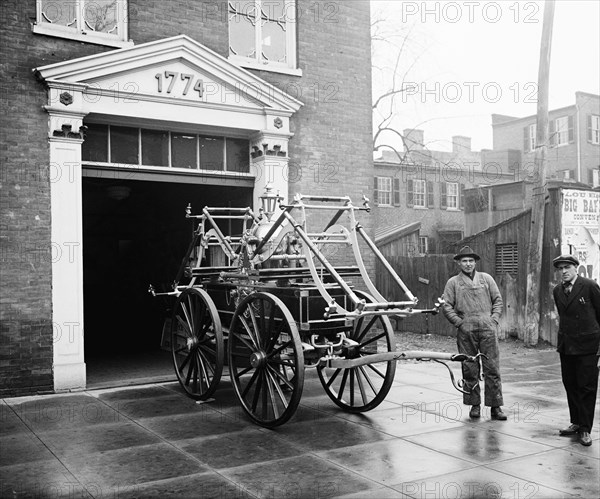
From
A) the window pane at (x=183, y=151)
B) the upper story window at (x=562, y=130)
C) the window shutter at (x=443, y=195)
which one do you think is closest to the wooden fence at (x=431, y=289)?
the window pane at (x=183, y=151)

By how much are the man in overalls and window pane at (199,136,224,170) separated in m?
4.40

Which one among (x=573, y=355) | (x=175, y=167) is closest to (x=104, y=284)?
(x=175, y=167)

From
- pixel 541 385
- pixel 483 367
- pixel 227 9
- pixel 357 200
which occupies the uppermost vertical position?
pixel 227 9

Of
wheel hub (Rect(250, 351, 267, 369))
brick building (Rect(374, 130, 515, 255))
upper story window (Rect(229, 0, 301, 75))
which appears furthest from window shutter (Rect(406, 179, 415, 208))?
wheel hub (Rect(250, 351, 267, 369))

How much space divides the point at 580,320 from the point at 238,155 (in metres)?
6.02

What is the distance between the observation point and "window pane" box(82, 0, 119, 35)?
30.9ft

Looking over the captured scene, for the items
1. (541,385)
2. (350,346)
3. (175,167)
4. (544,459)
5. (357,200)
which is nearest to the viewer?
(544,459)

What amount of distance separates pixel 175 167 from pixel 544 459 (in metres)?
6.55

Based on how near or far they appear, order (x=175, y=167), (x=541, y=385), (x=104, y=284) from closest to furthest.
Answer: (x=541, y=385) < (x=175, y=167) < (x=104, y=284)

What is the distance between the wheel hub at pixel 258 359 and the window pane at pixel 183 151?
4032mm

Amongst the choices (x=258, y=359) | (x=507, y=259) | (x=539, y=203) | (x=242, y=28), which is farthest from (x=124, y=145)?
(x=507, y=259)

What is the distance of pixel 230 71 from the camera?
1016 centimetres

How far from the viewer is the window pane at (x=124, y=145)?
968 cm

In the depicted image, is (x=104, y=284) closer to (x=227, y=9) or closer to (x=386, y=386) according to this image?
(x=227, y=9)
